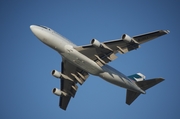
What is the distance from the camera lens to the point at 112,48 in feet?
119

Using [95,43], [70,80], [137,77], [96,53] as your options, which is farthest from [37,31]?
[137,77]

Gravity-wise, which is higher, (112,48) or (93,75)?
(112,48)

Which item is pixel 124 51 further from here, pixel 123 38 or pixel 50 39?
pixel 50 39

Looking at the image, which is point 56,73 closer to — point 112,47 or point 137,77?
point 112,47

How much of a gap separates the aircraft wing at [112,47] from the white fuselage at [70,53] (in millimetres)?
892

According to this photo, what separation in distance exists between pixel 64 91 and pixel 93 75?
31.1 feet

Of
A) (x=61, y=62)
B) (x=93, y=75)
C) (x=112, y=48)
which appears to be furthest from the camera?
(x=61, y=62)

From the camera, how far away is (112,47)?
3597 cm

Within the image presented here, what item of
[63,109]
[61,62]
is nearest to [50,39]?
[61,62]

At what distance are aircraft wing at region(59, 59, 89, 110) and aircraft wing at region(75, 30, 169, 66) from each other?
5.65m

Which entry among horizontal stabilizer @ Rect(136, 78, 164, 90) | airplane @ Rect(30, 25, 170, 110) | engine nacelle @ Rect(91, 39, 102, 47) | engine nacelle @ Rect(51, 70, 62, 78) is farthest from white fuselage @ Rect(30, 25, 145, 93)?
engine nacelle @ Rect(51, 70, 62, 78)

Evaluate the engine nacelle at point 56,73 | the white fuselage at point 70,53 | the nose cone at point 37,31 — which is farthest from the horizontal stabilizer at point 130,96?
the nose cone at point 37,31

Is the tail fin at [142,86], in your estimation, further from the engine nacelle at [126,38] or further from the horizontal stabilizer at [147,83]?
the engine nacelle at [126,38]

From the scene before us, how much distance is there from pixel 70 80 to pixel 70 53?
29.5 ft
